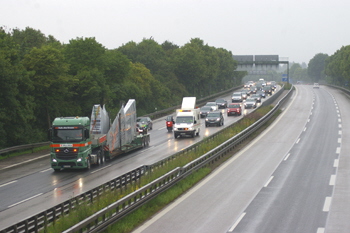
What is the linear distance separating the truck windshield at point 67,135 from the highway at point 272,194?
326 inches

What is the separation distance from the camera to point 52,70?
5178 centimetres

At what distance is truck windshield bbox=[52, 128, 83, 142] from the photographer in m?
29.5

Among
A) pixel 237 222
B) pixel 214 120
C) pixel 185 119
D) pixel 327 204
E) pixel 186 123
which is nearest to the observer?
pixel 237 222

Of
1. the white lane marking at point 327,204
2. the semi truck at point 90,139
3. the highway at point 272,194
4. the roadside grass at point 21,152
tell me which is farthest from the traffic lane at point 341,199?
the roadside grass at point 21,152

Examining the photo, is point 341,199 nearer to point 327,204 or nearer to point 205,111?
point 327,204

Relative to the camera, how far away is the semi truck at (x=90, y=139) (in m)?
29.6

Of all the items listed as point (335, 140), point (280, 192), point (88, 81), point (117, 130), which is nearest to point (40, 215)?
point (280, 192)

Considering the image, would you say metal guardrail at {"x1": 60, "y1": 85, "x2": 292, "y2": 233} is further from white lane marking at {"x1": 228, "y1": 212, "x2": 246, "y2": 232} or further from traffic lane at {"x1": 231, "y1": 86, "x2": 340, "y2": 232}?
traffic lane at {"x1": 231, "y1": 86, "x2": 340, "y2": 232}

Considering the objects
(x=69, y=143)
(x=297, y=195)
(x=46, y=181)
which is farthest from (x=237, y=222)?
(x=69, y=143)

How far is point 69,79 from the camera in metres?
55.5

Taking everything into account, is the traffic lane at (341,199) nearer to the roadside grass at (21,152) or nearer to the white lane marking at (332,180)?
the white lane marking at (332,180)

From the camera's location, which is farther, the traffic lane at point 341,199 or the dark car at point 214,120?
the dark car at point 214,120

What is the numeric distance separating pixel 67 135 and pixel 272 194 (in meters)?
13.3

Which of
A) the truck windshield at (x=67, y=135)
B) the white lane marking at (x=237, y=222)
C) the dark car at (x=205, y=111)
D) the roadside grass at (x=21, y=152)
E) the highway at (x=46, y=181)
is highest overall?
the truck windshield at (x=67, y=135)
